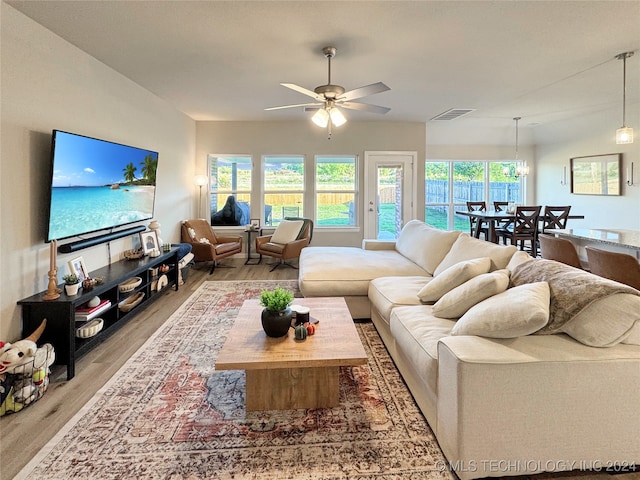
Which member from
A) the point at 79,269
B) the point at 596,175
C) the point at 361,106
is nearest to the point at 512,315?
the point at 361,106

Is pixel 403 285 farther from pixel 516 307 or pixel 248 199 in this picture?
pixel 248 199

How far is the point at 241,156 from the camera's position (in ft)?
23.3

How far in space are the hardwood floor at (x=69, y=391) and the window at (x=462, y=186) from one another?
6860 mm

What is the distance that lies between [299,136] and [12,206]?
16.6 ft

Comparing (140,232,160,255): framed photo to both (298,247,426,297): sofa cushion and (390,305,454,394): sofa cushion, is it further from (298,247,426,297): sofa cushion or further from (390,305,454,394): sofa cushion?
(390,305,454,394): sofa cushion

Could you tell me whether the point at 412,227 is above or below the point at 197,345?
above

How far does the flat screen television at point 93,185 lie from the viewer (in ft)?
9.59

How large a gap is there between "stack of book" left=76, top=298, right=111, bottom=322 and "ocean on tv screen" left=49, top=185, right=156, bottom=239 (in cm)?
63

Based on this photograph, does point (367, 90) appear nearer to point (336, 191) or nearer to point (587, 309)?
point (587, 309)

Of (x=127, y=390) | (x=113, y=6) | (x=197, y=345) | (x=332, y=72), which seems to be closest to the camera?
(x=127, y=390)

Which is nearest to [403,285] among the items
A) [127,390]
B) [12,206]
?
[127,390]

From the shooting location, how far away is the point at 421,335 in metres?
2.07

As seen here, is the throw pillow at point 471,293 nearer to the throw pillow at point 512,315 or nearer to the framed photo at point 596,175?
the throw pillow at point 512,315

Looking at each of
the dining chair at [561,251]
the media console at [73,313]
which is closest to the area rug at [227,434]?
the media console at [73,313]
